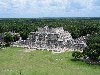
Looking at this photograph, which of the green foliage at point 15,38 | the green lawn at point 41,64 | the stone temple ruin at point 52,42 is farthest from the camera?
the green foliage at point 15,38

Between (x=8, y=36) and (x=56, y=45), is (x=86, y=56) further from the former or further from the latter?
(x=8, y=36)

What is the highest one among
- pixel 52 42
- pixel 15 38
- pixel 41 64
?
pixel 52 42

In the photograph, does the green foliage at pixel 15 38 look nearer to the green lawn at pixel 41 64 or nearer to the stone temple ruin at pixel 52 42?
the stone temple ruin at pixel 52 42

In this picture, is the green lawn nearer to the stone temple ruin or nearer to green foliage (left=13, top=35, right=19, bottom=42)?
the stone temple ruin

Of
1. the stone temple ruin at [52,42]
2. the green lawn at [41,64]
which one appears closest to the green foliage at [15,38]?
the stone temple ruin at [52,42]

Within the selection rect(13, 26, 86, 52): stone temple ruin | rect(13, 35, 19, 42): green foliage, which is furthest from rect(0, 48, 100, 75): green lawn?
rect(13, 35, 19, 42): green foliage

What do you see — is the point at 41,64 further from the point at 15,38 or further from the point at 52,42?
the point at 15,38

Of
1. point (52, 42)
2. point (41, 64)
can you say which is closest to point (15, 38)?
point (52, 42)

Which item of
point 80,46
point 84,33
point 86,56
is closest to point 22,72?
point 86,56
